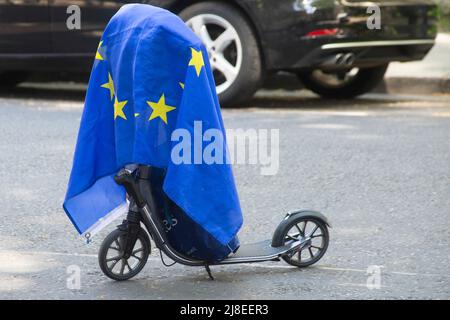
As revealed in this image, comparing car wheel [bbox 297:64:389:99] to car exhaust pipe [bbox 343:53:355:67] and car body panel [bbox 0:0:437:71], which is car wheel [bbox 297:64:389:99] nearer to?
car body panel [bbox 0:0:437:71]

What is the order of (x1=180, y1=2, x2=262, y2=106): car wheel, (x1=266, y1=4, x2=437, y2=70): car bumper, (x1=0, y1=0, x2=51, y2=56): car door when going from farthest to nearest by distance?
(x1=0, y1=0, x2=51, y2=56): car door → (x1=180, y1=2, x2=262, y2=106): car wheel → (x1=266, y1=4, x2=437, y2=70): car bumper

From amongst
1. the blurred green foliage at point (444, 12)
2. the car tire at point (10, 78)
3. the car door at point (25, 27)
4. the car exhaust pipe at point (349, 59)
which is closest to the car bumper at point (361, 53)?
the car exhaust pipe at point (349, 59)

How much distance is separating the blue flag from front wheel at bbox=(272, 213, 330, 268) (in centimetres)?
34

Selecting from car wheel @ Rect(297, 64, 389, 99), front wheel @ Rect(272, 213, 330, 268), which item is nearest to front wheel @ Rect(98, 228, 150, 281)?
front wheel @ Rect(272, 213, 330, 268)

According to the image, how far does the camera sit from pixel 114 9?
8797 mm

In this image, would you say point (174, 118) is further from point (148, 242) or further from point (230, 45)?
point (230, 45)

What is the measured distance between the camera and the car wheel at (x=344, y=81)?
9.66 metres

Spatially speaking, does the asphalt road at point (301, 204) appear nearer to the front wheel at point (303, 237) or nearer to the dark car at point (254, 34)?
the front wheel at point (303, 237)

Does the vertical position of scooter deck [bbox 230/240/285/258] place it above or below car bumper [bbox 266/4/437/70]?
below

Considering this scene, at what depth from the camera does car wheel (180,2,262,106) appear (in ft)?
28.4

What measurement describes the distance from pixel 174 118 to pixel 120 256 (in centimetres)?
58

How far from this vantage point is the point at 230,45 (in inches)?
349
